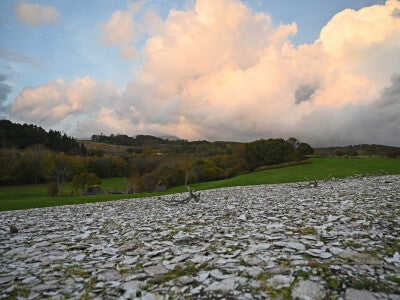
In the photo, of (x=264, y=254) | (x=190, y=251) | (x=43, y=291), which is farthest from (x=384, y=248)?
(x=43, y=291)

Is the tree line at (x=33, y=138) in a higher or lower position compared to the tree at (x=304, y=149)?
higher

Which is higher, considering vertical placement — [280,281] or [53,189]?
[280,281]

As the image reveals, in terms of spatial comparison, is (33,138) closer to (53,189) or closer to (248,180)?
(53,189)

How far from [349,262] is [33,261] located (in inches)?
319

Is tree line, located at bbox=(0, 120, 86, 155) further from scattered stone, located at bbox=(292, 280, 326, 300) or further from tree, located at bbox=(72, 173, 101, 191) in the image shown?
scattered stone, located at bbox=(292, 280, 326, 300)

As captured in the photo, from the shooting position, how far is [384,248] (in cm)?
695

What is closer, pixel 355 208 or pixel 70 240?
pixel 70 240

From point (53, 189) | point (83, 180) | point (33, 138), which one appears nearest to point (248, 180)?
point (53, 189)

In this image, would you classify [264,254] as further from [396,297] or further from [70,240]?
[70,240]


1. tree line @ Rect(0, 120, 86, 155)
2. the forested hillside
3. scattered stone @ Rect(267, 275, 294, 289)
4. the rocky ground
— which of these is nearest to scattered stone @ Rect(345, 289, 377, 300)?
the rocky ground

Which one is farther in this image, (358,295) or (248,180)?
(248,180)

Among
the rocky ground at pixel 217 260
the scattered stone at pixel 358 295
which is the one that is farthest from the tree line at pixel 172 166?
the scattered stone at pixel 358 295

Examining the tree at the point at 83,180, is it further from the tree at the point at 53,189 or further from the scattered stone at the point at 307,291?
the scattered stone at the point at 307,291

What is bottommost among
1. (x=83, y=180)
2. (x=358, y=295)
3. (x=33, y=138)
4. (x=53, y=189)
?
(x=53, y=189)
